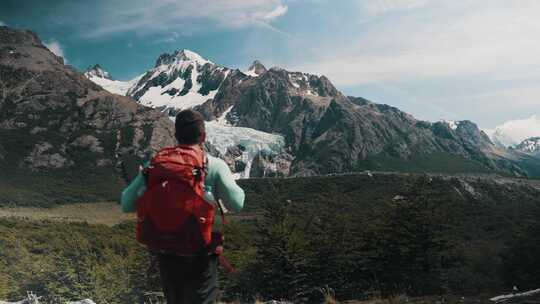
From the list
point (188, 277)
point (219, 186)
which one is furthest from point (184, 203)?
point (188, 277)

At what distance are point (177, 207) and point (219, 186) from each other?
0.50 meters

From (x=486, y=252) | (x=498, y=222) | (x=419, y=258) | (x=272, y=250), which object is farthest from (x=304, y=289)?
(x=498, y=222)

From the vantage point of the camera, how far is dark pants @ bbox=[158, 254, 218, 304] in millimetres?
4715

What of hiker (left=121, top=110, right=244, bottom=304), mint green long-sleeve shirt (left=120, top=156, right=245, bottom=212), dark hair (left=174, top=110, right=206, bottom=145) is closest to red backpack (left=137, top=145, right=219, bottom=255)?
hiker (left=121, top=110, right=244, bottom=304)

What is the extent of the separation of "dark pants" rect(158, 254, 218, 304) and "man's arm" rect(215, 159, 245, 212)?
607 mm

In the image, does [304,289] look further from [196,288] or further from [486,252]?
[196,288]

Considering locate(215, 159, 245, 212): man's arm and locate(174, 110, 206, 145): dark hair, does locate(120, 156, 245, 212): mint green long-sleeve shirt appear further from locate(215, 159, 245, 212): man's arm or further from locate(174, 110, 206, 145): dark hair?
locate(174, 110, 206, 145): dark hair

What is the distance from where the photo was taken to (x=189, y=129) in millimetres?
4914

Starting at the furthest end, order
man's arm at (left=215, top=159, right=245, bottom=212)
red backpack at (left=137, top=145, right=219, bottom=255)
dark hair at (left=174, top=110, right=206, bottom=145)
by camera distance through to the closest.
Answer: dark hair at (left=174, top=110, right=206, bottom=145), man's arm at (left=215, top=159, right=245, bottom=212), red backpack at (left=137, top=145, right=219, bottom=255)

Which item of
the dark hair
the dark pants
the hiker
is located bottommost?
the dark pants

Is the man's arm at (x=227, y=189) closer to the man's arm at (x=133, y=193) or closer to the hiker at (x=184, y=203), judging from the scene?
the hiker at (x=184, y=203)

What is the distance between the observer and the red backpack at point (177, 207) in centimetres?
449

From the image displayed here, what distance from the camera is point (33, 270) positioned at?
1528 cm

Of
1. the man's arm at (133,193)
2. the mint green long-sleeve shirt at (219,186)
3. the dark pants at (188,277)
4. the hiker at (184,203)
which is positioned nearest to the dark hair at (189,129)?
the hiker at (184,203)
